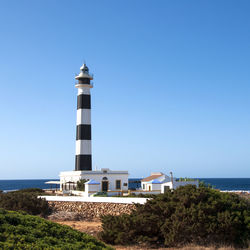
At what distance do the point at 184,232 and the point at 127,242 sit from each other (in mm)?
2420

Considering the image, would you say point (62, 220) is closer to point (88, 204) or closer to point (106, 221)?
point (88, 204)

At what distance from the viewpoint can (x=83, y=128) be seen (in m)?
35.0

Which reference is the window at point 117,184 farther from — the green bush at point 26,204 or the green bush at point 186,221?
the green bush at point 186,221

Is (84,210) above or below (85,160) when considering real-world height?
below

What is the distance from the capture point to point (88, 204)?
936 inches

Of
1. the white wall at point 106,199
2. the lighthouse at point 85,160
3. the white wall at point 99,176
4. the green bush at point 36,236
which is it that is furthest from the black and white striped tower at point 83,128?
the green bush at point 36,236

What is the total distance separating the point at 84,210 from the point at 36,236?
53.6 ft

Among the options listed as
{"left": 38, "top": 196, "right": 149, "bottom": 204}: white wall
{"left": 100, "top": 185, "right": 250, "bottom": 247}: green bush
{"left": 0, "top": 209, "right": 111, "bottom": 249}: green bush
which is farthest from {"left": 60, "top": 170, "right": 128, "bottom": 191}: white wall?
{"left": 0, "top": 209, "right": 111, "bottom": 249}: green bush

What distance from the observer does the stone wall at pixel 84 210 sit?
72.4 ft

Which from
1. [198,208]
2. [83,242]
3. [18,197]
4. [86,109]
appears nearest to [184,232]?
[198,208]

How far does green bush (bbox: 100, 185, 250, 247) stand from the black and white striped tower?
19690 mm

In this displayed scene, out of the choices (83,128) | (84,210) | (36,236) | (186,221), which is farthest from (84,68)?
(36,236)

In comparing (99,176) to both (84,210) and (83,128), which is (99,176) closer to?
(83,128)

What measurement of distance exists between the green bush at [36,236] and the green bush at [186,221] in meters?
5.65
